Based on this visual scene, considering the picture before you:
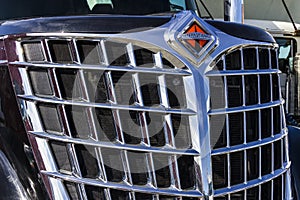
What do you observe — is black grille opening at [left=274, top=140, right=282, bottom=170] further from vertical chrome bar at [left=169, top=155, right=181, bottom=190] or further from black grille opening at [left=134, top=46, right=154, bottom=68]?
black grille opening at [left=134, top=46, right=154, bottom=68]

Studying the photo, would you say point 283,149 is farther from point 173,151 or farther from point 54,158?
point 54,158

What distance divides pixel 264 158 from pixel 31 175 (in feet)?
3.60

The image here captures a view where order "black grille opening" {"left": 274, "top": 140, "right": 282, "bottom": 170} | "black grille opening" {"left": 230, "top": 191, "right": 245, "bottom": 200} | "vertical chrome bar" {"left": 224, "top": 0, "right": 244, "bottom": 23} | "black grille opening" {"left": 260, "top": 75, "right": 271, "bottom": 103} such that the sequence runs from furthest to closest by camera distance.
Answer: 1. "vertical chrome bar" {"left": 224, "top": 0, "right": 244, "bottom": 23}
2. "black grille opening" {"left": 274, "top": 140, "right": 282, "bottom": 170}
3. "black grille opening" {"left": 260, "top": 75, "right": 271, "bottom": 103}
4. "black grille opening" {"left": 230, "top": 191, "right": 245, "bottom": 200}

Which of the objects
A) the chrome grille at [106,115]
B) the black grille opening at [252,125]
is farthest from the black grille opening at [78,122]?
the black grille opening at [252,125]

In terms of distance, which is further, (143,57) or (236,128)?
(236,128)

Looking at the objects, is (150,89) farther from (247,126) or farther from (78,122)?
(247,126)

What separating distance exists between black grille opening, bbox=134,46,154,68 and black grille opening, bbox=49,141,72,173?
0.46m

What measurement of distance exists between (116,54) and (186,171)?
565 mm

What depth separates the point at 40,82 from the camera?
5.65ft

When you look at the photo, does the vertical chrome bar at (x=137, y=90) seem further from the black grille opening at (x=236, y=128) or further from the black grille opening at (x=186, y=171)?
the black grille opening at (x=236, y=128)

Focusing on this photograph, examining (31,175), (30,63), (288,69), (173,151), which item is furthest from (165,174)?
(288,69)

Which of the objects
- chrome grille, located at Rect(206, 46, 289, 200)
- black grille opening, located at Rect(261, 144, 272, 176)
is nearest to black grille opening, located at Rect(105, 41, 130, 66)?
chrome grille, located at Rect(206, 46, 289, 200)

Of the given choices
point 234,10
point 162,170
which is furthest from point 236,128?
point 234,10

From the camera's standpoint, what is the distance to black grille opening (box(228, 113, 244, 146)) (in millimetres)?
1875
